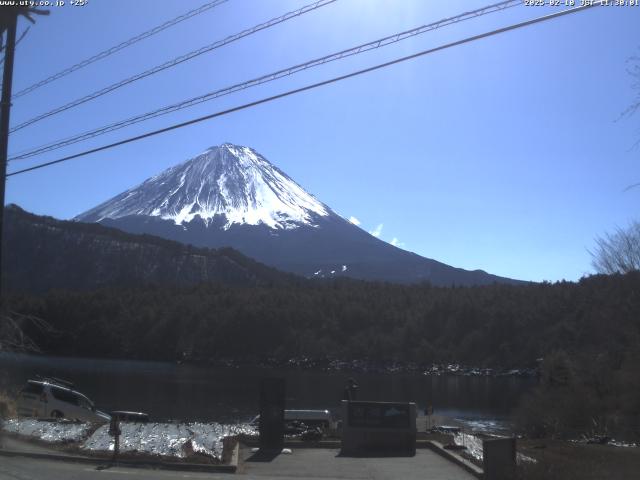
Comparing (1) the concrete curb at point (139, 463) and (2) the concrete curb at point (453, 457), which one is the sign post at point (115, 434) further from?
(2) the concrete curb at point (453, 457)

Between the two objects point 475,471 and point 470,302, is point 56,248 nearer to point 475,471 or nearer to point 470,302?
point 470,302

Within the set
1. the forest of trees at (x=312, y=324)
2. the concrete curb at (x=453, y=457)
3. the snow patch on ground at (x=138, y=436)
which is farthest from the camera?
the forest of trees at (x=312, y=324)

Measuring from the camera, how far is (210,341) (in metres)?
133

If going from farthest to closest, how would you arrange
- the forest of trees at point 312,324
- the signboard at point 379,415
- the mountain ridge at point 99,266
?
the mountain ridge at point 99,266 < the forest of trees at point 312,324 < the signboard at point 379,415

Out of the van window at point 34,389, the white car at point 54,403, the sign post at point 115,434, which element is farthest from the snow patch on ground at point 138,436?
the van window at point 34,389

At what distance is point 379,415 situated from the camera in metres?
17.6

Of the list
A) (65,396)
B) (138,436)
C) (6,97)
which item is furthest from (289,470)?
(65,396)

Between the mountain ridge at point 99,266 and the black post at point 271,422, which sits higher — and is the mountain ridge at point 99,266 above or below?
above

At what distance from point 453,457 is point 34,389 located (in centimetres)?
1764

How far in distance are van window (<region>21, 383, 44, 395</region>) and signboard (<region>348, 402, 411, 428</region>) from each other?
1468 centimetres

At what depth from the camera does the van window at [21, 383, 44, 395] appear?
2705 centimetres

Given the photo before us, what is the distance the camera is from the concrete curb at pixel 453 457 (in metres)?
13.9

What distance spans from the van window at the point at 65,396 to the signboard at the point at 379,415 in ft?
47.0

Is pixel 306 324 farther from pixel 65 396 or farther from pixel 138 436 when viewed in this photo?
pixel 138 436
